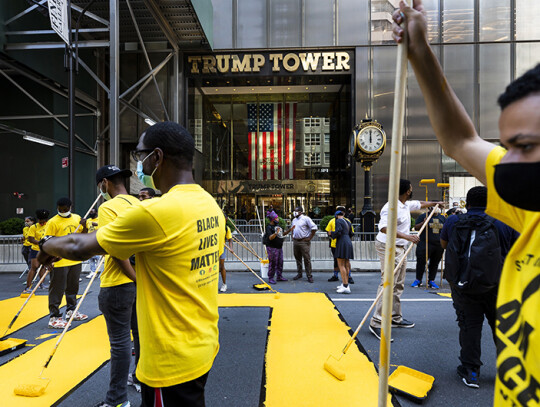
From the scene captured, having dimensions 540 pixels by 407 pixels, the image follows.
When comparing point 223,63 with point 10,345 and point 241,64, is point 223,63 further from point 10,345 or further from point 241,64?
point 10,345

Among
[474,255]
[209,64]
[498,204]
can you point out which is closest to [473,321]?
[474,255]

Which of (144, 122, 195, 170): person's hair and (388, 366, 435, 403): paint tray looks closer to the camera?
(144, 122, 195, 170): person's hair

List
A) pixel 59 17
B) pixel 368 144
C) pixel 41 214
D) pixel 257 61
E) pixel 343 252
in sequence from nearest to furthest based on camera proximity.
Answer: pixel 41 214
pixel 343 252
pixel 59 17
pixel 368 144
pixel 257 61

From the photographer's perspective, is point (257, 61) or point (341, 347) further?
point (257, 61)

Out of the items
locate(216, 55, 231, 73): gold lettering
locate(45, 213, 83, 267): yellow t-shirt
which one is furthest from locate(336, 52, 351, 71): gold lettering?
locate(45, 213, 83, 267): yellow t-shirt

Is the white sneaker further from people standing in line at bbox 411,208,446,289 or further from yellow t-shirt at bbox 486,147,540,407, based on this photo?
yellow t-shirt at bbox 486,147,540,407

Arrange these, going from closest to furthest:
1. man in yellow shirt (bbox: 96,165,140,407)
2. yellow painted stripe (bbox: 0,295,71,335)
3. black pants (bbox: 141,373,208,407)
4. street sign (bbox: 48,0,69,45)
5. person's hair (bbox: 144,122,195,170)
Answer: black pants (bbox: 141,373,208,407), person's hair (bbox: 144,122,195,170), man in yellow shirt (bbox: 96,165,140,407), yellow painted stripe (bbox: 0,295,71,335), street sign (bbox: 48,0,69,45)

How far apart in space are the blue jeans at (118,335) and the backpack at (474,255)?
141 inches

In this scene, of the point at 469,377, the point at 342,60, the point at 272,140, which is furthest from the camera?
the point at 272,140

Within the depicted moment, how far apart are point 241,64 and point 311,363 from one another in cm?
1694

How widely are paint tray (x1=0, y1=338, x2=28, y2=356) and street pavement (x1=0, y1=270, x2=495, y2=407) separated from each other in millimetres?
78

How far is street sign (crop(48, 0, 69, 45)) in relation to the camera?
9.09m

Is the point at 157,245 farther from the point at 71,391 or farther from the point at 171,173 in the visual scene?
the point at 71,391

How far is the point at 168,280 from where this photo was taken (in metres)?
1.62
